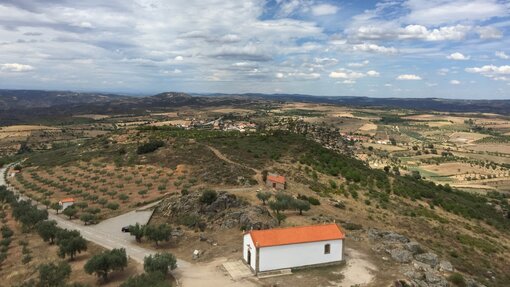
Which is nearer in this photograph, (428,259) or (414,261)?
(414,261)

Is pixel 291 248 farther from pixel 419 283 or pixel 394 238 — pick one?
pixel 394 238

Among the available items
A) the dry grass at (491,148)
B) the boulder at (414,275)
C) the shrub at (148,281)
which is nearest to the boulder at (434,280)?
the boulder at (414,275)

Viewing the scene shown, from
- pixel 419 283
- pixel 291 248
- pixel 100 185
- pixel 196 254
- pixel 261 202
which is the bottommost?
pixel 100 185

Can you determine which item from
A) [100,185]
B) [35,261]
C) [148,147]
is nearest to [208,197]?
[35,261]

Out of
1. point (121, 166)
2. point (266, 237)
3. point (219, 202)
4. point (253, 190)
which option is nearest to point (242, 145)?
point (121, 166)

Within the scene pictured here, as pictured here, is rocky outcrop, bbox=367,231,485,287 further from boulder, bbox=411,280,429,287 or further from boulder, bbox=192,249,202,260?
boulder, bbox=192,249,202,260

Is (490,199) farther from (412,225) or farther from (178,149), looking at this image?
(178,149)
